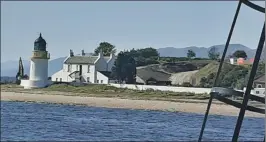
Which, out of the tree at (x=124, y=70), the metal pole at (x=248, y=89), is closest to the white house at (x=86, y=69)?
the tree at (x=124, y=70)

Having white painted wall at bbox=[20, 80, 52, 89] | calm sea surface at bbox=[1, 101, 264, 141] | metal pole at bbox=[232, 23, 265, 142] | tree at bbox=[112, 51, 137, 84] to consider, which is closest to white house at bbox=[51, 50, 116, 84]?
tree at bbox=[112, 51, 137, 84]

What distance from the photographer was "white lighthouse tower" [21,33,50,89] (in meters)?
68.2

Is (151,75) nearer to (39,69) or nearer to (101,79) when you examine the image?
(101,79)

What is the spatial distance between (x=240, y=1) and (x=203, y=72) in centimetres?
7415

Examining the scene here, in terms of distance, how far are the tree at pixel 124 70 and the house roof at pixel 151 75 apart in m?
1.22

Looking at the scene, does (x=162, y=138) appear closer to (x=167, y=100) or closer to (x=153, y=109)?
(x=153, y=109)

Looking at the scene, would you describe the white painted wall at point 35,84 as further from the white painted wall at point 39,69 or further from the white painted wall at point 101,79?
the white painted wall at point 101,79

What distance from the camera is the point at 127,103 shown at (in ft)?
189

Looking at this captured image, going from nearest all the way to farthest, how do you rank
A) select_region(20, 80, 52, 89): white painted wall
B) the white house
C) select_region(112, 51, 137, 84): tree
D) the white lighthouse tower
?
the white lighthouse tower
select_region(20, 80, 52, 89): white painted wall
the white house
select_region(112, 51, 137, 84): tree

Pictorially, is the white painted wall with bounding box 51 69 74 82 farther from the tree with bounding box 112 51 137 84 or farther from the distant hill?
the distant hill

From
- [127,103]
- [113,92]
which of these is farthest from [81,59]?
[127,103]

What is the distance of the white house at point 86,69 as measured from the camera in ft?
248

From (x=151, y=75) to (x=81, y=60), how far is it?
9.23 metres

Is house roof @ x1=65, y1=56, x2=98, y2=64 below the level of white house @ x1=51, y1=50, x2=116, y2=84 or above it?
above
